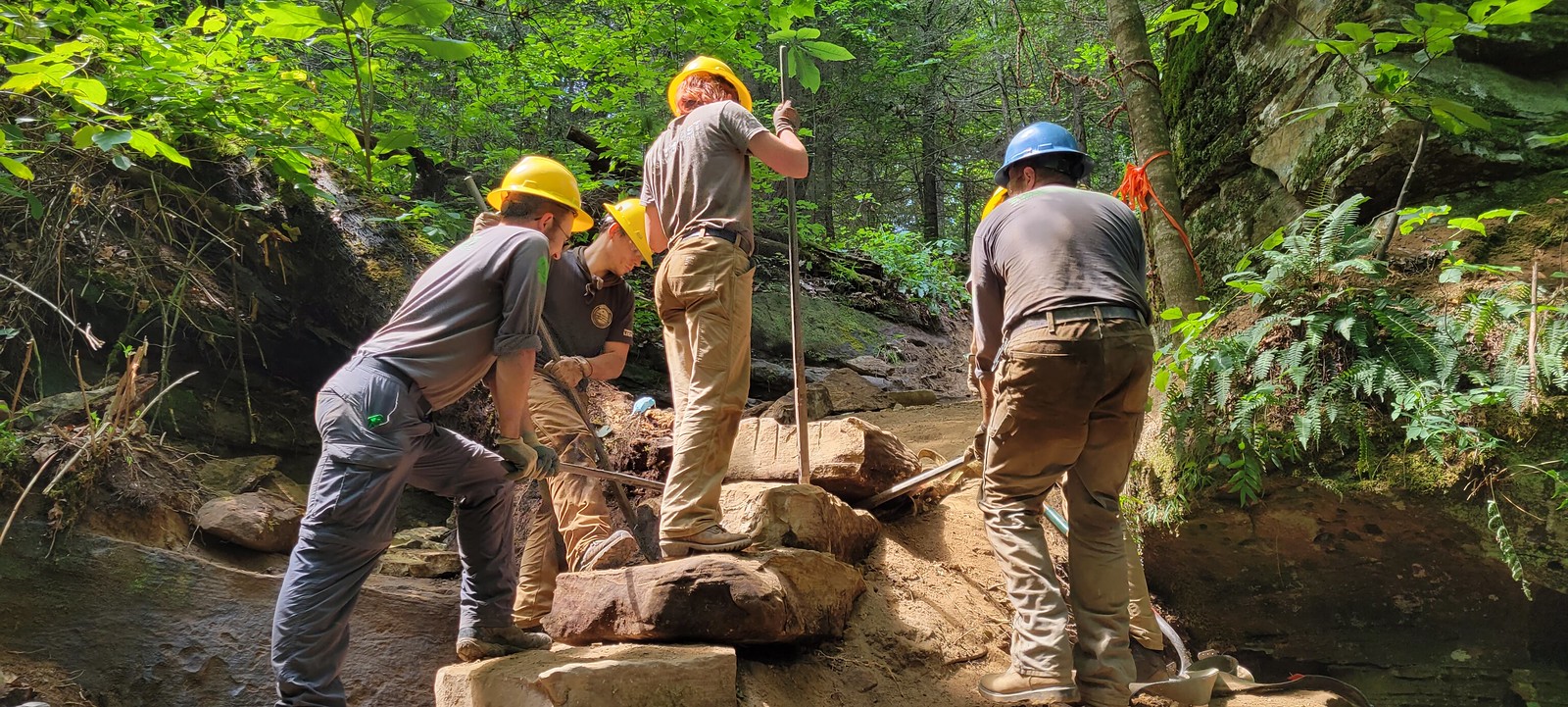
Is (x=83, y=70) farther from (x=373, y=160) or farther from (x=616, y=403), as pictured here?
(x=616, y=403)

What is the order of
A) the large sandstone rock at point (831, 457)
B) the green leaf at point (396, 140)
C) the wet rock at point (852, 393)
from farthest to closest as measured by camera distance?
the wet rock at point (852, 393) → the green leaf at point (396, 140) → the large sandstone rock at point (831, 457)

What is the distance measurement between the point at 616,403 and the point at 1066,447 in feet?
11.7

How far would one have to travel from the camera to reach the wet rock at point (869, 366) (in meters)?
10.5

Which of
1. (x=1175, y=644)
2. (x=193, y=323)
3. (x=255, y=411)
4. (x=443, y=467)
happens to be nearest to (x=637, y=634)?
(x=443, y=467)

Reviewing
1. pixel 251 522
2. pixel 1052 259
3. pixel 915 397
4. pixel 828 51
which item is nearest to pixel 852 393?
pixel 915 397

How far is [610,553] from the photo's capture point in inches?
149

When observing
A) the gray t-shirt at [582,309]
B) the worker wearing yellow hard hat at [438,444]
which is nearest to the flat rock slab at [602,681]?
the worker wearing yellow hard hat at [438,444]

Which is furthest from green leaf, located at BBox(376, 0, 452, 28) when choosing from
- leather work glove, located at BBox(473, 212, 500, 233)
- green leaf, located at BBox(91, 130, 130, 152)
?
green leaf, located at BBox(91, 130, 130, 152)

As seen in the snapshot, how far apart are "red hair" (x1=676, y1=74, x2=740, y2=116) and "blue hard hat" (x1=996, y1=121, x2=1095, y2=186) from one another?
1.42 metres

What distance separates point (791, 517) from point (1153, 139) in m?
3.26

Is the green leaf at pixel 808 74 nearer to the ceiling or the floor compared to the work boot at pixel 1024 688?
nearer to the ceiling

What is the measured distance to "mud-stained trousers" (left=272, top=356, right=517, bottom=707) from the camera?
276cm

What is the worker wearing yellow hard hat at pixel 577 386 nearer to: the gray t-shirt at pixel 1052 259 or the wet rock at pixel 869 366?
the gray t-shirt at pixel 1052 259

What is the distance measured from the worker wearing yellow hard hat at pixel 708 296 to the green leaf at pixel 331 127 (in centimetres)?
303
